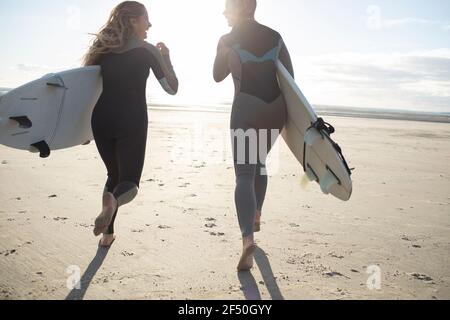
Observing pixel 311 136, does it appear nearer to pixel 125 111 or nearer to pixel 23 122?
pixel 125 111

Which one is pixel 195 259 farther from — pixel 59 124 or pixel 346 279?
pixel 59 124

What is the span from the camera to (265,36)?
314 cm

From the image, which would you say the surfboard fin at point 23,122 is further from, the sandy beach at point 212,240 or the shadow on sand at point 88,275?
the shadow on sand at point 88,275

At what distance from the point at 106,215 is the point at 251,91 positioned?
4.55 ft

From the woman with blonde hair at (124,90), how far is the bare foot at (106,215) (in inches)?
2.0

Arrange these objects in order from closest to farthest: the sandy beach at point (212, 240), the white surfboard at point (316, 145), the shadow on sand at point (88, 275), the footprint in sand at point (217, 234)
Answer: the shadow on sand at point (88, 275) → the sandy beach at point (212, 240) → the white surfboard at point (316, 145) → the footprint in sand at point (217, 234)

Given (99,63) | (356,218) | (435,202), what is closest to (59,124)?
(99,63)

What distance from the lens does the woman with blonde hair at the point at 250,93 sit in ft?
10.0

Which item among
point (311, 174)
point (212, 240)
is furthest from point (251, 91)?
point (212, 240)

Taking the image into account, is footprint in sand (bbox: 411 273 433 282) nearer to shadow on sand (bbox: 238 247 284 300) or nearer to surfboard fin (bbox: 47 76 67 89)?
shadow on sand (bbox: 238 247 284 300)

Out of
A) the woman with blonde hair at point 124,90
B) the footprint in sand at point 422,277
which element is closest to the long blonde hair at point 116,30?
the woman with blonde hair at point 124,90

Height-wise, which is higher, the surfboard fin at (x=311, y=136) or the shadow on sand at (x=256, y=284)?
the surfboard fin at (x=311, y=136)

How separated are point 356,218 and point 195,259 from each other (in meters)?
1.99

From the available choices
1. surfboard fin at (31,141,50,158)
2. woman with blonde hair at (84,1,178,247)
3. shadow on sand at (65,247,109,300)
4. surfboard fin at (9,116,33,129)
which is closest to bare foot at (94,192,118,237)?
woman with blonde hair at (84,1,178,247)
